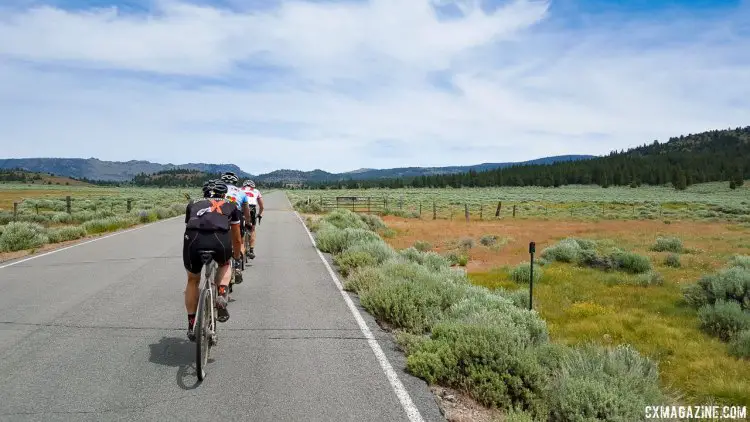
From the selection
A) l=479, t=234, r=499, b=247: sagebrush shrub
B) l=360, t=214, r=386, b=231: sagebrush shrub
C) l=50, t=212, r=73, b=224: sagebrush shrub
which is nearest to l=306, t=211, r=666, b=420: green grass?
l=479, t=234, r=499, b=247: sagebrush shrub

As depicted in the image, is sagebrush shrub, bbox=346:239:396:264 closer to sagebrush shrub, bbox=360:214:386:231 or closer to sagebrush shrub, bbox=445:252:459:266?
sagebrush shrub, bbox=445:252:459:266

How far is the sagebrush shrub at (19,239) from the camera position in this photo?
15.5 meters

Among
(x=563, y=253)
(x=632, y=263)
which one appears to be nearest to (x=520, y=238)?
(x=563, y=253)

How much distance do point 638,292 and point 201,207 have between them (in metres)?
10.7

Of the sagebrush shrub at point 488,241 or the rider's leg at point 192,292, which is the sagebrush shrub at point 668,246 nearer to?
the sagebrush shrub at point 488,241

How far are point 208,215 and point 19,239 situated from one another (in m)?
14.0

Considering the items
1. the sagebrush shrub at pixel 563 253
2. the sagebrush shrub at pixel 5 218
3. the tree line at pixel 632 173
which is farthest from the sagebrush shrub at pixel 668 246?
the tree line at pixel 632 173

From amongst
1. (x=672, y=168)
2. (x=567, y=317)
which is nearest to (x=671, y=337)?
(x=567, y=317)

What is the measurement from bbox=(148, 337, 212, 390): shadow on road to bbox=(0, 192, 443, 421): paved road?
20mm

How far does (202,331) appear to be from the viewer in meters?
5.14

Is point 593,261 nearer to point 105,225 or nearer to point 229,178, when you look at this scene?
point 229,178

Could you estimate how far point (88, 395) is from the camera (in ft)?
15.3

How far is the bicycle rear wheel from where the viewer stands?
16.5 ft

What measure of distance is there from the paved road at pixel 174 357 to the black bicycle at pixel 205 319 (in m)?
0.22
